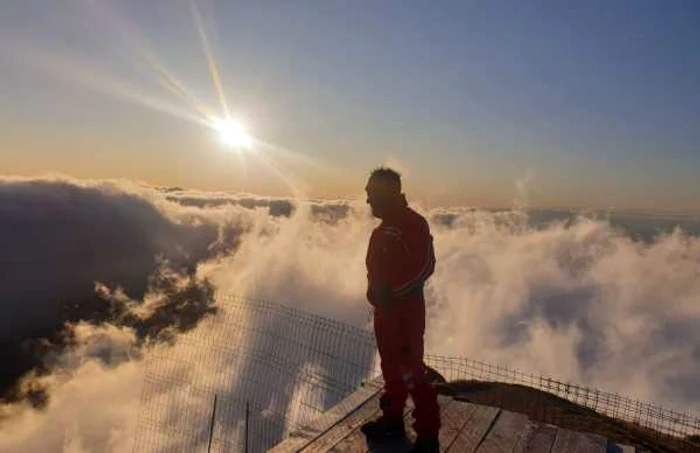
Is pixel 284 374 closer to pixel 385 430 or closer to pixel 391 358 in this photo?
pixel 385 430

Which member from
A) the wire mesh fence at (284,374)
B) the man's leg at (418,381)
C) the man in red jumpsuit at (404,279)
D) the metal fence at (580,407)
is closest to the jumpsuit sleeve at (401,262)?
the man in red jumpsuit at (404,279)

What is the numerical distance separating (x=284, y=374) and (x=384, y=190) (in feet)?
26.0

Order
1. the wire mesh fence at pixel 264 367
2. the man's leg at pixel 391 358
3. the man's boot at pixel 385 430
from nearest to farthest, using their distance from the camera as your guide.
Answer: the man's leg at pixel 391 358
the man's boot at pixel 385 430
the wire mesh fence at pixel 264 367

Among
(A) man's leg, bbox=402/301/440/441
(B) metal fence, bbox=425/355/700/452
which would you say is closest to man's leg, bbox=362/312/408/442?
(A) man's leg, bbox=402/301/440/441

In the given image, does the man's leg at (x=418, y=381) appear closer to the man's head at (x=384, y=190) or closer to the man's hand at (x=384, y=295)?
the man's hand at (x=384, y=295)

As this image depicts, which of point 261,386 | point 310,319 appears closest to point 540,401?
point 310,319

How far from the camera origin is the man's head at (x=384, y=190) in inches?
179

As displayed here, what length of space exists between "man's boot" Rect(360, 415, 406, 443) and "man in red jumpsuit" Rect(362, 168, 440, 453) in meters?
0.47

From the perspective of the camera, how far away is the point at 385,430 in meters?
5.02

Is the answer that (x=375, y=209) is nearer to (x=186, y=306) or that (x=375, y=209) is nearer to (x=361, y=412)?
(x=361, y=412)

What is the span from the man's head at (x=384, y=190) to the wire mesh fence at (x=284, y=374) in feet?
14.2

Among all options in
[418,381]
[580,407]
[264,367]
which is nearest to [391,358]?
[418,381]

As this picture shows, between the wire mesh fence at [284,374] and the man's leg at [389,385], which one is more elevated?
the man's leg at [389,385]

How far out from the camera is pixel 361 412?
5.68 meters
